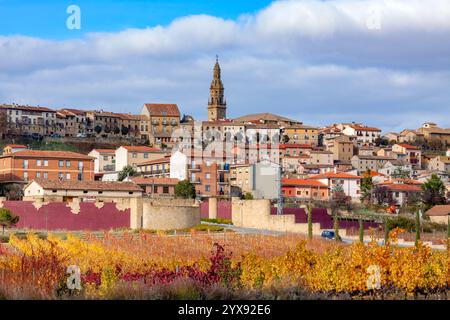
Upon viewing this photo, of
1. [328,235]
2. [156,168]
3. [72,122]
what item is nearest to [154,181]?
[156,168]

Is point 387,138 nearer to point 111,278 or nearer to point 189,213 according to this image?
point 189,213

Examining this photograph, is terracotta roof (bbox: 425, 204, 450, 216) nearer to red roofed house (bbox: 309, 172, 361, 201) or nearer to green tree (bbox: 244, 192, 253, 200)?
green tree (bbox: 244, 192, 253, 200)

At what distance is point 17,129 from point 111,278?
11218 cm

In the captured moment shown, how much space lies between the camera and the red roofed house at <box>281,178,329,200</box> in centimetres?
9412

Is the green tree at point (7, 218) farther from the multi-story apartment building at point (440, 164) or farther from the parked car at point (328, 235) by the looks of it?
the multi-story apartment building at point (440, 164)

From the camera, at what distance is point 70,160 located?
8588cm

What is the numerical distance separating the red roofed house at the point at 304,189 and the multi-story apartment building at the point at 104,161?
2529cm

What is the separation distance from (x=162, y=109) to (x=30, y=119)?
1055 inches

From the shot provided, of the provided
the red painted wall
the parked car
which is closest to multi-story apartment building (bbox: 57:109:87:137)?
the red painted wall

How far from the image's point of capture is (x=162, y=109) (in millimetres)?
149625

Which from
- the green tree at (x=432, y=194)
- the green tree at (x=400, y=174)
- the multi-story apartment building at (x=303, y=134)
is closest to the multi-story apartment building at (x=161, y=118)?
the multi-story apartment building at (x=303, y=134)

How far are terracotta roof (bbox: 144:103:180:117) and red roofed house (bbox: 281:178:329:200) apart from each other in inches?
2199

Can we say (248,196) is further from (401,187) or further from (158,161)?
(401,187)
